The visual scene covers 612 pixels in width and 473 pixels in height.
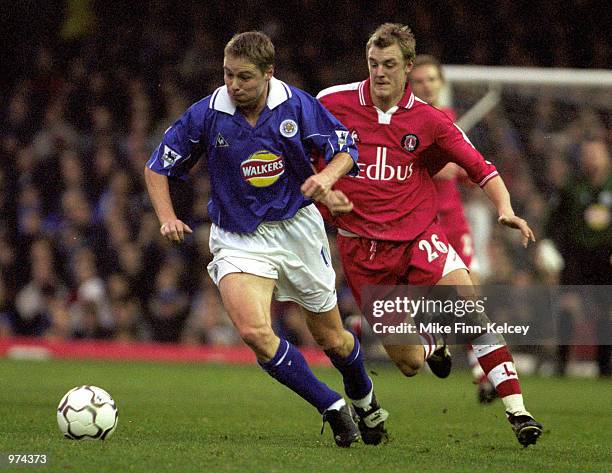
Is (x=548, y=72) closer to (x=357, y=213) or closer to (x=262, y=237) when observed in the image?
(x=357, y=213)

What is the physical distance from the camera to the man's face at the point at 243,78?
19.2 feet

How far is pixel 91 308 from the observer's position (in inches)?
570

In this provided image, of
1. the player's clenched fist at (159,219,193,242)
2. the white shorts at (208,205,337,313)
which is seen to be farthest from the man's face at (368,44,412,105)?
the player's clenched fist at (159,219,193,242)

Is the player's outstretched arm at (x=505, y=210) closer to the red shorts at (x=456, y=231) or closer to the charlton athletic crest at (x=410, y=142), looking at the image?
the charlton athletic crest at (x=410, y=142)

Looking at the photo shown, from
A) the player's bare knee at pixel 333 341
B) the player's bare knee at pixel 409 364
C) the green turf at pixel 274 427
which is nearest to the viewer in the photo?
the green turf at pixel 274 427

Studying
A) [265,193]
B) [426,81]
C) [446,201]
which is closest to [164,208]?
[265,193]

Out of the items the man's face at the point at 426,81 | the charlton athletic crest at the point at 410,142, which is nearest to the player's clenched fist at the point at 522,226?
the charlton athletic crest at the point at 410,142

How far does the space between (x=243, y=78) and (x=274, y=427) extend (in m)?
2.22

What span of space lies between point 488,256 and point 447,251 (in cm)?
648

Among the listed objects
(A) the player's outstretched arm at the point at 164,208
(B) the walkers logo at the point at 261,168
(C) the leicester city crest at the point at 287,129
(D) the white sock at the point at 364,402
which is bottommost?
(D) the white sock at the point at 364,402

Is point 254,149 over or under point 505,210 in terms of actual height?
over

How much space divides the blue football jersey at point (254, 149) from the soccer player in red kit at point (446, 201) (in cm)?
224

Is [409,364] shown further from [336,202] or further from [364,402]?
[336,202]

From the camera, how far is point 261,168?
6.07 metres
